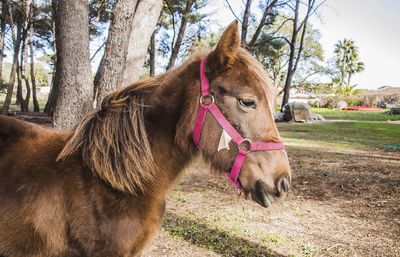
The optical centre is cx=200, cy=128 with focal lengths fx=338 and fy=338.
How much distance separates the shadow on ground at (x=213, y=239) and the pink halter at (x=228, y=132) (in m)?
1.98

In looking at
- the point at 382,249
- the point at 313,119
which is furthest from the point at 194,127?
the point at 313,119

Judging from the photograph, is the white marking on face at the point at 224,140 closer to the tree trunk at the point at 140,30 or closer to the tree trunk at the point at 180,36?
the tree trunk at the point at 140,30

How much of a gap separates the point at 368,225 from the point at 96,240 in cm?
Answer: 411

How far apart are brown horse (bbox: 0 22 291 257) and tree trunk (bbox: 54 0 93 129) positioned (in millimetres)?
1819

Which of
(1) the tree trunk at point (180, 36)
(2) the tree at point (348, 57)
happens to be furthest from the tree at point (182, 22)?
(2) the tree at point (348, 57)

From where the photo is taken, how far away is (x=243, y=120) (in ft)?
6.87

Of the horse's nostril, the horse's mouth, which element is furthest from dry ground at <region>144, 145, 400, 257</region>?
the horse's nostril

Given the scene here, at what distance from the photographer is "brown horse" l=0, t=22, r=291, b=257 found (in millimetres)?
2010

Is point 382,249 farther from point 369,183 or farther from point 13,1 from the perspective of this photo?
point 13,1

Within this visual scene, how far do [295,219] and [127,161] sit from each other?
11.5 ft

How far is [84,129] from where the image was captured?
2271mm

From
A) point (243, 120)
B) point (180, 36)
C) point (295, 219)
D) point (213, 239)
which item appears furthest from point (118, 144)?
point (180, 36)

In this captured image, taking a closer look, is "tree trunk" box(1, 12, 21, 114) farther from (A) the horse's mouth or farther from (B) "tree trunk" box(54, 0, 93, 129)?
(A) the horse's mouth

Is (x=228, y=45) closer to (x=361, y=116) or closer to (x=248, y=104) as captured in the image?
(x=248, y=104)
